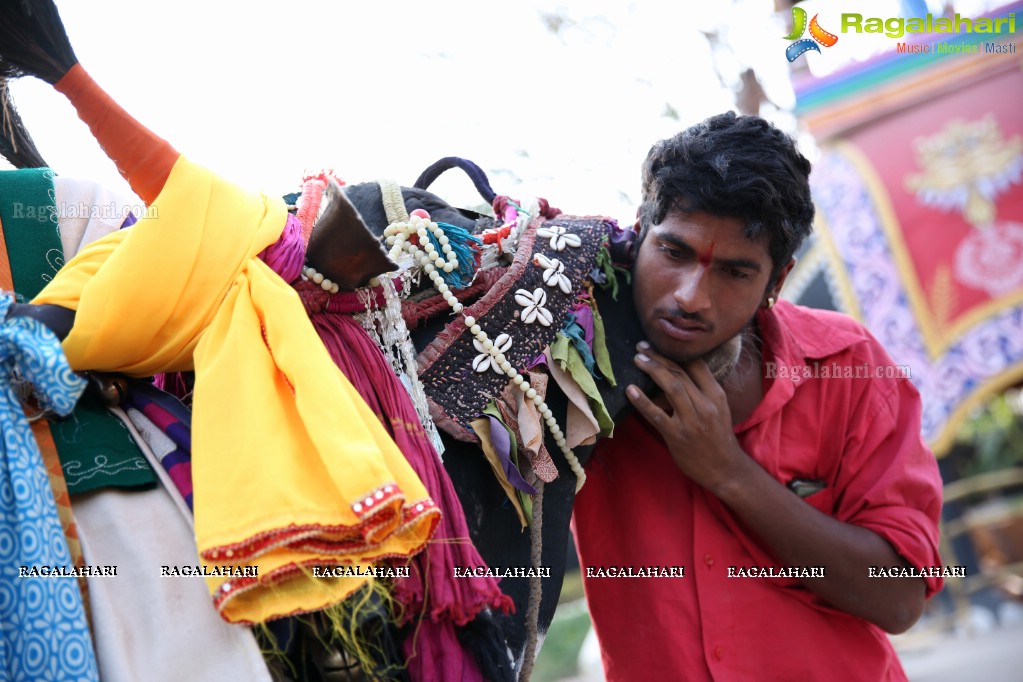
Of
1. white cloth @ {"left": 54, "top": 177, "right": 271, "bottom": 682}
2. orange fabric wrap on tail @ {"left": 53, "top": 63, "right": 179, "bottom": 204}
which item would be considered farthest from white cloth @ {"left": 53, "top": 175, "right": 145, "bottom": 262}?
white cloth @ {"left": 54, "top": 177, "right": 271, "bottom": 682}

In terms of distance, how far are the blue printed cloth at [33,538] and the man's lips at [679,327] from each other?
1.19 meters

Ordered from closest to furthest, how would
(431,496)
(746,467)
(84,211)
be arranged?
1. (431,496)
2. (84,211)
3. (746,467)

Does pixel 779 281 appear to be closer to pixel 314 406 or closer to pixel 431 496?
pixel 431 496

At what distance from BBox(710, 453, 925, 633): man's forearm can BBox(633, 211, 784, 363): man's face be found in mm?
355

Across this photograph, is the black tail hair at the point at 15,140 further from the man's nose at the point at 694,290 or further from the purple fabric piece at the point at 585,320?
the man's nose at the point at 694,290

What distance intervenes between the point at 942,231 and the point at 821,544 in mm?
3594

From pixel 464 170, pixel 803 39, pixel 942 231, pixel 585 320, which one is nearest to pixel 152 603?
pixel 585 320

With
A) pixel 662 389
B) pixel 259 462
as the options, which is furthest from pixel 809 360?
pixel 259 462

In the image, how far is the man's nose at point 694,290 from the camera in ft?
6.97

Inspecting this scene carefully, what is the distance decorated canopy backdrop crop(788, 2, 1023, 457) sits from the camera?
5.32 meters

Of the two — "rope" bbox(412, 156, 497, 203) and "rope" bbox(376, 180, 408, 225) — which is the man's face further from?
"rope" bbox(376, 180, 408, 225)

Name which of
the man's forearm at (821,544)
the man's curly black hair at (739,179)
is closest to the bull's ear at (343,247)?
the man's curly black hair at (739,179)

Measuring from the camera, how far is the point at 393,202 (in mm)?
1951

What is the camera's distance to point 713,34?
8648 mm
